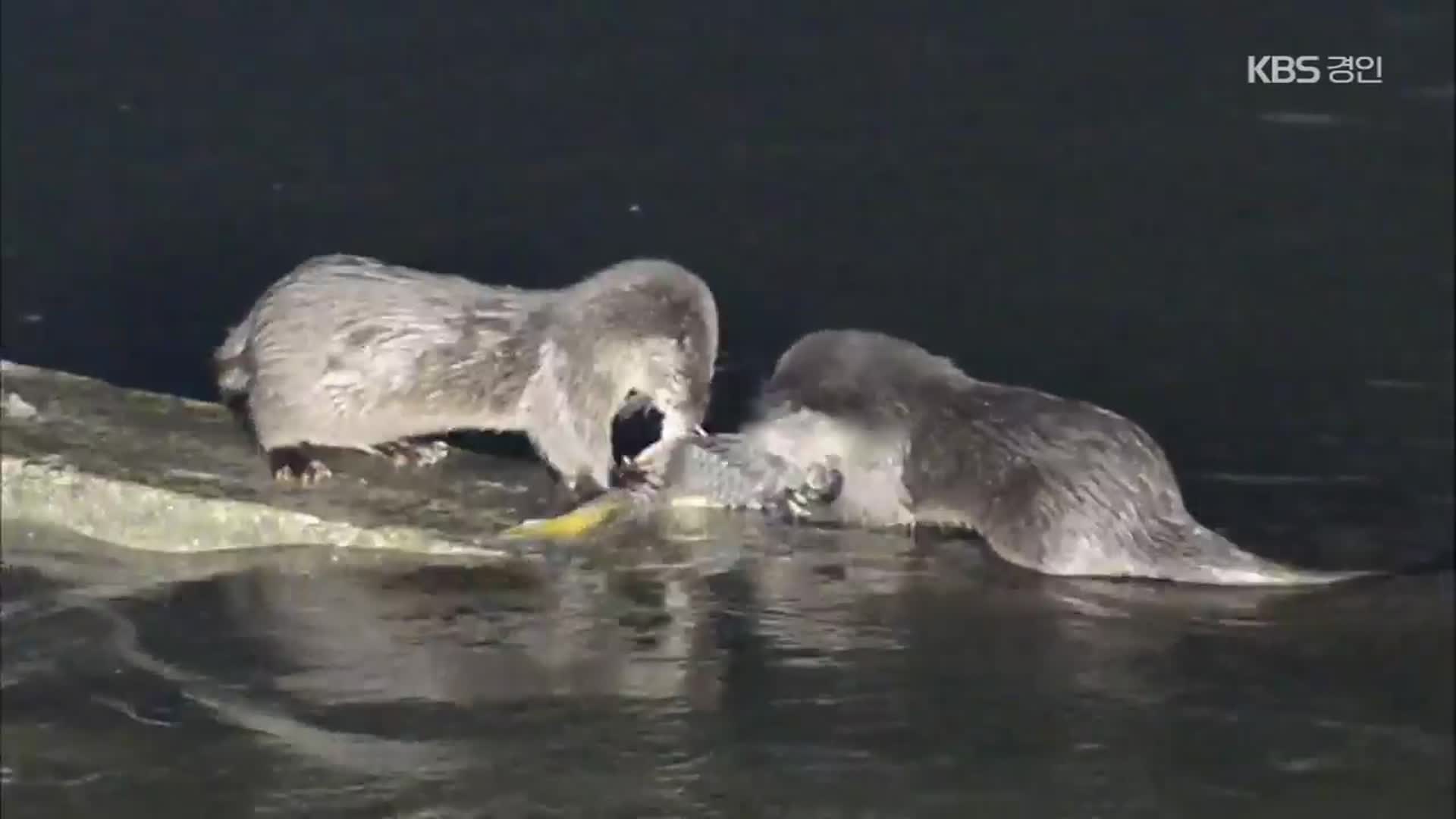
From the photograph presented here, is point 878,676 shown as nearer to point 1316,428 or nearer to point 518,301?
point 518,301

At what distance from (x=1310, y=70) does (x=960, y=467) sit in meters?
3.29

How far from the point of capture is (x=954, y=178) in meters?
6.78

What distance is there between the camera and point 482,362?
4527mm

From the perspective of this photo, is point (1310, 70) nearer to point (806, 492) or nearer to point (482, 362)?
point (806, 492)

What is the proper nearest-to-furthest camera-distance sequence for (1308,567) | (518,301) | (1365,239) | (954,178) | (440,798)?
1. (440,798)
2. (1308,567)
3. (518,301)
4. (1365,239)
5. (954,178)

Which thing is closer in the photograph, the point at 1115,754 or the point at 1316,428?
the point at 1115,754

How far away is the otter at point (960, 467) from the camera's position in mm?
4066

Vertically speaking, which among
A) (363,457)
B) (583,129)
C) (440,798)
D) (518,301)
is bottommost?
(440,798)

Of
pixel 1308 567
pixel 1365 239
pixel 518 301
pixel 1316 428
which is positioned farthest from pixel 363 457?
pixel 1365 239

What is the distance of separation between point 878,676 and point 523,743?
0.64 metres

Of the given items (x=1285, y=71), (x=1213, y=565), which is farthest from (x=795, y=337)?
(x=1213, y=565)

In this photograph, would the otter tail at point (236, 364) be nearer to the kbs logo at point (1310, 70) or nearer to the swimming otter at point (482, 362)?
the swimming otter at point (482, 362)

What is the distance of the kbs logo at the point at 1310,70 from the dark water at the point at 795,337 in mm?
54

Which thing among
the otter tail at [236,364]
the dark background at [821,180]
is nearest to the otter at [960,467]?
the dark background at [821,180]
